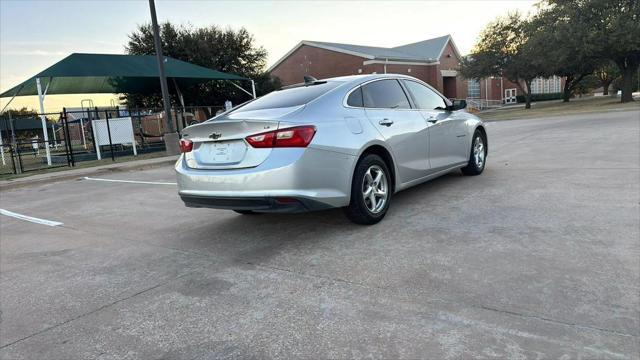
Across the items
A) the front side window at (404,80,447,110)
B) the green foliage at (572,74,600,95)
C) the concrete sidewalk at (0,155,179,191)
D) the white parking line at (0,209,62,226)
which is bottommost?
the white parking line at (0,209,62,226)

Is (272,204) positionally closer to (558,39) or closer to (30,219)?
(30,219)

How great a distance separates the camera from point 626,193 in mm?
5676

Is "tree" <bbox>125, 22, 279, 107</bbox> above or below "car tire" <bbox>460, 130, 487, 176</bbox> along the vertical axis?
above

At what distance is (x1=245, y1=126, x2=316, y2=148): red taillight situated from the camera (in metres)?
4.26

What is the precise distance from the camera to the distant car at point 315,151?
4258 mm

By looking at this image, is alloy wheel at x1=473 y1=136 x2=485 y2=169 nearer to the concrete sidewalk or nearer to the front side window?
the front side window

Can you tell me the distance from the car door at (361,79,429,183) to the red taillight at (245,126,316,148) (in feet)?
3.39

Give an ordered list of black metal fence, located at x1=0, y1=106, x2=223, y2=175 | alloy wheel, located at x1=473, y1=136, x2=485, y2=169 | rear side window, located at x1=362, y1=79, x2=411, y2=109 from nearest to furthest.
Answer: rear side window, located at x1=362, y1=79, x2=411, y2=109, alloy wheel, located at x1=473, y1=136, x2=485, y2=169, black metal fence, located at x1=0, y1=106, x2=223, y2=175

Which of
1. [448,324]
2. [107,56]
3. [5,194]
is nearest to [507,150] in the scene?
[448,324]

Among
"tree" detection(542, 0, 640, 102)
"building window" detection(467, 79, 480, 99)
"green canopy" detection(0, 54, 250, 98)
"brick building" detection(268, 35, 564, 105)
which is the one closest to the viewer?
"green canopy" detection(0, 54, 250, 98)

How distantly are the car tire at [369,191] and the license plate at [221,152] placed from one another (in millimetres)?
1145

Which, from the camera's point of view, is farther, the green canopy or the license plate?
the green canopy

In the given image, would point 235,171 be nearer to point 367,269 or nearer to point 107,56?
point 367,269

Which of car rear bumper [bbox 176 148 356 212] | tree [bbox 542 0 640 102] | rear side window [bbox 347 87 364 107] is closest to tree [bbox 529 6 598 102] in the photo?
tree [bbox 542 0 640 102]
